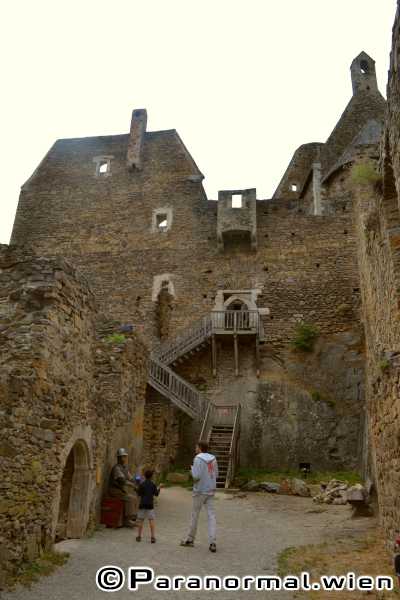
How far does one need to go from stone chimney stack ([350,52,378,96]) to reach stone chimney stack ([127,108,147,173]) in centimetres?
1226

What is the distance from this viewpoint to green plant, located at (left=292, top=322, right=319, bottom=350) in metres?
16.7

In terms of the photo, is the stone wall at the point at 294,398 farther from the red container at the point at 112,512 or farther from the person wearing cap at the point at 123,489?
the red container at the point at 112,512

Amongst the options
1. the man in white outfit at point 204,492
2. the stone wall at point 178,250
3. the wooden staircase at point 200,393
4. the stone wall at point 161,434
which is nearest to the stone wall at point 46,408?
the man in white outfit at point 204,492

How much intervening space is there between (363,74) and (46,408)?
27216 millimetres

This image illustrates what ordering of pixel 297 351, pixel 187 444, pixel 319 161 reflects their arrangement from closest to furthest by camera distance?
pixel 187 444
pixel 297 351
pixel 319 161

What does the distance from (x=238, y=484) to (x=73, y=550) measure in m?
7.27

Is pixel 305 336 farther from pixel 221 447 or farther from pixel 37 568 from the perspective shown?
pixel 37 568

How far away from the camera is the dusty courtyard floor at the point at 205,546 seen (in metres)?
4.85

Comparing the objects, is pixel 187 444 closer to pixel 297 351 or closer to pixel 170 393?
pixel 170 393

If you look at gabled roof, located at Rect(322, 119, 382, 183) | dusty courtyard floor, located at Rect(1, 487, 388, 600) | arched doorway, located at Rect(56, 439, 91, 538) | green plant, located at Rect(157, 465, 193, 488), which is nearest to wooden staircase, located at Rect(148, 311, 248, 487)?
green plant, located at Rect(157, 465, 193, 488)

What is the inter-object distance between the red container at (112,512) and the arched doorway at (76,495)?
2.11ft

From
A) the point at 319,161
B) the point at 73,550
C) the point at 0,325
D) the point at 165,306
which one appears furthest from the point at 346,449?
the point at 319,161

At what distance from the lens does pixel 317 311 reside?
17391 millimetres

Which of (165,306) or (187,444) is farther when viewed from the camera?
(165,306)
